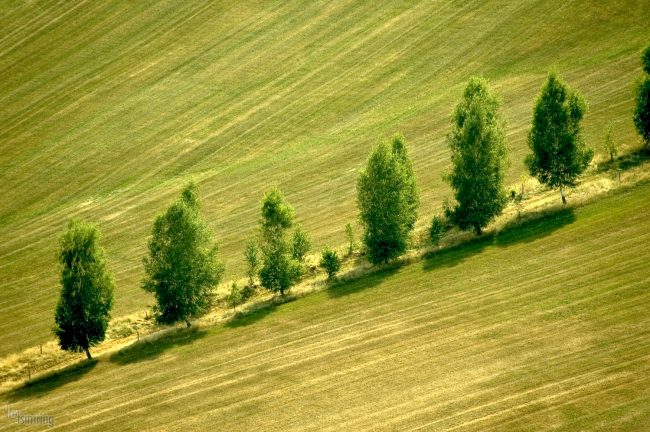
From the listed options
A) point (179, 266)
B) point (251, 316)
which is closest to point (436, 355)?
point (251, 316)

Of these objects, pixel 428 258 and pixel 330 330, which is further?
pixel 428 258

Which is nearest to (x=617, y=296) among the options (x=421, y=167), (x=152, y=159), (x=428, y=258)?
(x=428, y=258)

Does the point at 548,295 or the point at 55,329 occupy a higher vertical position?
the point at 55,329

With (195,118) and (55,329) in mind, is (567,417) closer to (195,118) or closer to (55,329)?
(55,329)

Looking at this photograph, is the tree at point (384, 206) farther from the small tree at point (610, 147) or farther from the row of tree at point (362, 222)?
the small tree at point (610, 147)

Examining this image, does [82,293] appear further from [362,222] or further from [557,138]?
[557,138]

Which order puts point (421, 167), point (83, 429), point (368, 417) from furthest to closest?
point (421, 167)
point (83, 429)
point (368, 417)

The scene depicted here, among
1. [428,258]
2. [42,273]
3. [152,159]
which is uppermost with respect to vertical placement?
[152,159]

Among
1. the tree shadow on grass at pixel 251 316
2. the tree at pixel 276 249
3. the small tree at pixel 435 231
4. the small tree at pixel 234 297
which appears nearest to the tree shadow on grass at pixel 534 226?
the small tree at pixel 435 231
